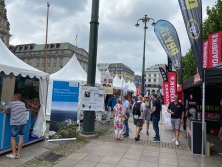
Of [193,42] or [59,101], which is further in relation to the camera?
[59,101]

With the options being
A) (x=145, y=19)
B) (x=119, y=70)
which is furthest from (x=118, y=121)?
(x=119, y=70)

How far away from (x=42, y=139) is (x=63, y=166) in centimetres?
274

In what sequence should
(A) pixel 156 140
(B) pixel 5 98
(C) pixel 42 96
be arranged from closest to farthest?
(C) pixel 42 96
(A) pixel 156 140
(B) pixel 5 98

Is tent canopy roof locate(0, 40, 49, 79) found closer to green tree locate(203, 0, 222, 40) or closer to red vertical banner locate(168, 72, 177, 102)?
red vertical banner locate(168, 72, 177, 102)

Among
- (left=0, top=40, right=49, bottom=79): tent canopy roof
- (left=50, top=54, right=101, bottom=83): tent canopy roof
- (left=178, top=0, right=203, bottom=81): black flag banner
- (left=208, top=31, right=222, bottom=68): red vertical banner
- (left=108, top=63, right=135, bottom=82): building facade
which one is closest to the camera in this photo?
(left=178, top=0, right=203, bottom=81): black flag banner

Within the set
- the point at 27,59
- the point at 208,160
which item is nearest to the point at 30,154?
the point at 208,160

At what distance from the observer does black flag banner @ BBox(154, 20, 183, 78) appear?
9.45 metres

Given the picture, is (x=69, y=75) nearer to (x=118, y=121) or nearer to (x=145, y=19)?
(x=118, y=121)

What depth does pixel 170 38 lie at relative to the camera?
9.45 m

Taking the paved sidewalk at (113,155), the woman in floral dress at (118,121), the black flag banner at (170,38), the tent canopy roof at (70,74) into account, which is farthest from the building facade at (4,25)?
the paved sidewalk at (113,155)

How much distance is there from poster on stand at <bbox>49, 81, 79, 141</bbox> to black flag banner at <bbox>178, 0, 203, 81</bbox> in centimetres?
466

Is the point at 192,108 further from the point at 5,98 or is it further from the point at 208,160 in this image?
the point at 5,98

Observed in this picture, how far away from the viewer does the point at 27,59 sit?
9150 centimetres

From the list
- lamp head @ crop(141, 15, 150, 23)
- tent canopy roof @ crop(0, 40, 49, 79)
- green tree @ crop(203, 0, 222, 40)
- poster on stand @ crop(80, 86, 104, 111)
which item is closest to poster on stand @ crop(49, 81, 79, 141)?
poster on stand @ crop(80, 86, 104, 111)
